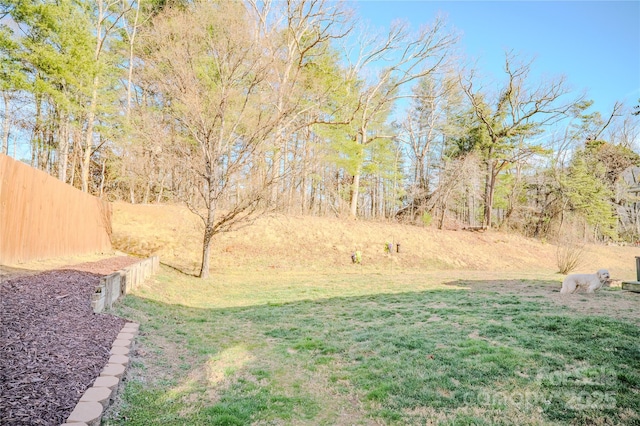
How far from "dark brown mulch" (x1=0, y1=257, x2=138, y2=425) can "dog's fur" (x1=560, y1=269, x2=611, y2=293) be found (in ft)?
23.4

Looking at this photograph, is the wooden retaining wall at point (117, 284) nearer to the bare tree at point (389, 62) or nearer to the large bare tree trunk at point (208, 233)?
the large bare tree trunk at point (208, 233)

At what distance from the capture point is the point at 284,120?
35.1ft

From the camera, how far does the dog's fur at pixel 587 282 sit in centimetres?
621

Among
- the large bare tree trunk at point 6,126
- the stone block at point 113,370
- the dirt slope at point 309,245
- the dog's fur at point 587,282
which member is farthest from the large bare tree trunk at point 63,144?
the dog's fur at point 587,282

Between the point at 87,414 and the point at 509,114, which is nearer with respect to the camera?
the point at 87,414

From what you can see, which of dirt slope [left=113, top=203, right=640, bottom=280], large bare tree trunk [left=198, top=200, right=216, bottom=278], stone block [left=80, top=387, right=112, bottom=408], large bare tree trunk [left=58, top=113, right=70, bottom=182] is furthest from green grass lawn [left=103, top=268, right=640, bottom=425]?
large bare tree trunk [left=58, top=113, right=70, bottom=182]

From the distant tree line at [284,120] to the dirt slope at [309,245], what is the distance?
136 cm

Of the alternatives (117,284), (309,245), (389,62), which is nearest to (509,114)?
(389,62)

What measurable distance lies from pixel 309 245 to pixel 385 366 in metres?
10.5

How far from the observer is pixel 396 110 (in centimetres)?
2145

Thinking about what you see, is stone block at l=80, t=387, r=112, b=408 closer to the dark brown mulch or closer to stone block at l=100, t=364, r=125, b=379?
the dark brown mulch

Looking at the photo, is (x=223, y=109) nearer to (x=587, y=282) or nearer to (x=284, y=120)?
(x=284, y=120)

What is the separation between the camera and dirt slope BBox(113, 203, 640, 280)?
12.0m

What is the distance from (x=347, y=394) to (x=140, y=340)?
7.78 ft
